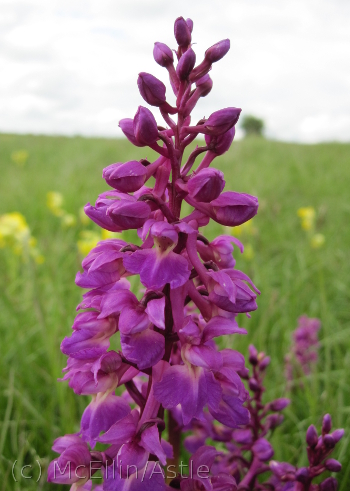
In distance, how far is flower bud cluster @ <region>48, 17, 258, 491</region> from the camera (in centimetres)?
92

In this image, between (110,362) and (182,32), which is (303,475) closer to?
(110,362)

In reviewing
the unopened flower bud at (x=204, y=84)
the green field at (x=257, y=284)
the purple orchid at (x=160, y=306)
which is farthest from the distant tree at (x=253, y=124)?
the purple orchid at (x=160, y=306)

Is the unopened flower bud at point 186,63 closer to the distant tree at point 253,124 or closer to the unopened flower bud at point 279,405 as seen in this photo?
the unopened flower bud at point 279,405

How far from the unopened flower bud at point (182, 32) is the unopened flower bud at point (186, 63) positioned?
0.08 m

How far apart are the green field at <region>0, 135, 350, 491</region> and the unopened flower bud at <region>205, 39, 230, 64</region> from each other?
139 cm

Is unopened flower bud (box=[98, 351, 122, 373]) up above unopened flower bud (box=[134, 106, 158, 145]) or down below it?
below

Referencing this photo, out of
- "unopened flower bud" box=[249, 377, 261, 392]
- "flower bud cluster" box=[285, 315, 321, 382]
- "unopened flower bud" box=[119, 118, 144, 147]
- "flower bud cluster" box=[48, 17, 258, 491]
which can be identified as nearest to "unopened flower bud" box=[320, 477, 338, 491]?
"flower bud cluster" box=[48, 17, 258, 491]

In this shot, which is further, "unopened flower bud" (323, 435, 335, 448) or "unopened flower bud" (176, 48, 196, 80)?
Result: "unopened flower bud" (323, 435, 335, 448)

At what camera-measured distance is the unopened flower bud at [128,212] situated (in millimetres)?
954

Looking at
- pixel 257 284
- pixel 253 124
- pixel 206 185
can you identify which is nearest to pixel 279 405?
pixel 206 185

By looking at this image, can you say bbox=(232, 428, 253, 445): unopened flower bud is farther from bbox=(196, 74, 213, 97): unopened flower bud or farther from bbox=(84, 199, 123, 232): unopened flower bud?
bbox=(196, 74, 213, 97): unopened flower bud

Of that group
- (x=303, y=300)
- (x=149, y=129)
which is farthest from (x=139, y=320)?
(x=303, y=300)

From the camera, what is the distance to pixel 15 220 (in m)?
3.54

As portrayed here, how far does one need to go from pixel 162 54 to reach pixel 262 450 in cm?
115
